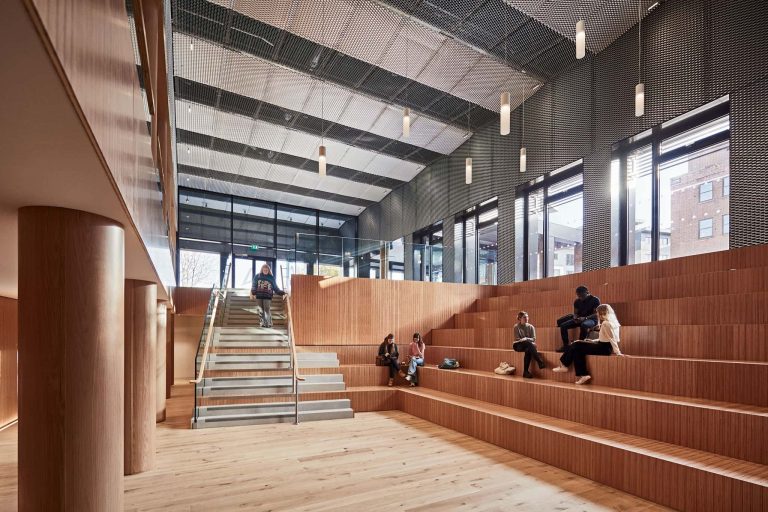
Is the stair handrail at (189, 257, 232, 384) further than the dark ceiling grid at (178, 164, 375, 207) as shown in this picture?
No

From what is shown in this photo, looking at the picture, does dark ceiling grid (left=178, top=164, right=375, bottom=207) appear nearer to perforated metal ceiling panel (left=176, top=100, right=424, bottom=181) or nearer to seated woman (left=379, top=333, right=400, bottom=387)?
perforated metal ceiling panel (left=176, top=100, right=424, bottom=181)

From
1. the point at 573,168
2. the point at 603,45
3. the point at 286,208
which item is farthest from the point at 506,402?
A: the point at 286,208

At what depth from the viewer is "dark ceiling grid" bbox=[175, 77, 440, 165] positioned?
28.8 ft

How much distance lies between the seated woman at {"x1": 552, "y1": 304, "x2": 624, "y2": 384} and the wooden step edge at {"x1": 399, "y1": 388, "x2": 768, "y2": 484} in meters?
0.72

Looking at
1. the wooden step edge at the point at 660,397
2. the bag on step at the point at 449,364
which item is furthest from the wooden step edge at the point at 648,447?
the bag on step at the point at 449,364

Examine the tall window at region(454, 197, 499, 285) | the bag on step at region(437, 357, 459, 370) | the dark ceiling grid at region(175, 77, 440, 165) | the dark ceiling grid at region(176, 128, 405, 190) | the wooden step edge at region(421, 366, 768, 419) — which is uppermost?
the dark ceiling grid at region(175, 77, 440, 165)

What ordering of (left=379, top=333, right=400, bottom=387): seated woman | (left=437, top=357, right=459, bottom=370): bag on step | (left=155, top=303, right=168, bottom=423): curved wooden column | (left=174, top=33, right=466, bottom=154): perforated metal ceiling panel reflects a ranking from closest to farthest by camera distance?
(left=155, top=303, right=168, bottom=423): curved wooden column < (left=437, top=357, right=459, bottom=370): bag on step < (left=174, top=33, right=466, bottom=154): perforated metal ceiling panel < (left=379, top=333, right=400, bottom=387): seated woman

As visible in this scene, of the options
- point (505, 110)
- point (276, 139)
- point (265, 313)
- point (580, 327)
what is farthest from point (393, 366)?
point (276, 139)

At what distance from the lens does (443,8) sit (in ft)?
21.9

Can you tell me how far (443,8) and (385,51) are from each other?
51.7 inches

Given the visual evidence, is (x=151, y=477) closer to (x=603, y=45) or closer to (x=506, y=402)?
(x=506, y=402)

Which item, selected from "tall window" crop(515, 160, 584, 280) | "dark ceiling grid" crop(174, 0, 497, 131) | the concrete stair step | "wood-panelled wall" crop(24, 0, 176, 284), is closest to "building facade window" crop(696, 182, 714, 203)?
"tall window" crop(515, 160, 584, 280)

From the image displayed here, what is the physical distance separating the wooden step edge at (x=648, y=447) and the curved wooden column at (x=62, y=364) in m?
3.65

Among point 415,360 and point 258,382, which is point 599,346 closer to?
point 415,360
